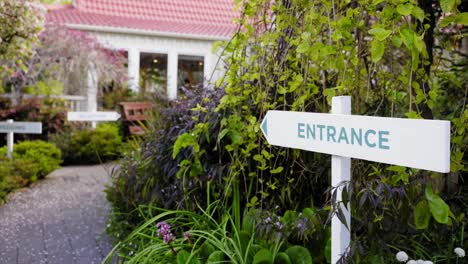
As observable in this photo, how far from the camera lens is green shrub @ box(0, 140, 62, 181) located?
6898 mm

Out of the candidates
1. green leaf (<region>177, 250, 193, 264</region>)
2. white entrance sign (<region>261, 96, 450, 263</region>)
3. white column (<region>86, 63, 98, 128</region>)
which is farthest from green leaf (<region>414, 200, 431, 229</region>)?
white column (<region>86, 63, 98, 128</region>)

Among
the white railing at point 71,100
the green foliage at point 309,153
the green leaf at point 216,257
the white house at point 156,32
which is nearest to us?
the green foliage at point 309,153

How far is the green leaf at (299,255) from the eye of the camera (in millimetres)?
2383

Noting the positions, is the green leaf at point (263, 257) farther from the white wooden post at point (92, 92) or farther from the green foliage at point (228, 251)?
the white wooden post at point (92, 92)

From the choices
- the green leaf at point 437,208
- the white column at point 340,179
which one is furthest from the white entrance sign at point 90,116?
the green leaf at point 437,208

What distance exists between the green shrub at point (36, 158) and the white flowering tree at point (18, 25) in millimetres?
1579

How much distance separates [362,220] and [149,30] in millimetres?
11300

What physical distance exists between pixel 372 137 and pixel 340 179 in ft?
0.96

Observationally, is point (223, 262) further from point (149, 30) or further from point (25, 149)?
point (149, 30)

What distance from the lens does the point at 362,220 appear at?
2.03 meters

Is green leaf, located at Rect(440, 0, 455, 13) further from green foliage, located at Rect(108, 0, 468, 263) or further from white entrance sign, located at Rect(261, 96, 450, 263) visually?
white entrance sign, located at Rect(261, 96, 450, 263)

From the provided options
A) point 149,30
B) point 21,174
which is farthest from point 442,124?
point 149,30

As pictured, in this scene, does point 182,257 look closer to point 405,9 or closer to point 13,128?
point 405,9

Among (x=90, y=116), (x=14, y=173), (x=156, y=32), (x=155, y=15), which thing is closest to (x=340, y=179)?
(x=14, y=173)
